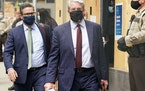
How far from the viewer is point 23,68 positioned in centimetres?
645

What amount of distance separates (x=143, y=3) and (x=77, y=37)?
1064 mm

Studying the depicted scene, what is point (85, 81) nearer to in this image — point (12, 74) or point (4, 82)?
point (12, 74)

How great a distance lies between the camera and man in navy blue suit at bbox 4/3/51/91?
644cm

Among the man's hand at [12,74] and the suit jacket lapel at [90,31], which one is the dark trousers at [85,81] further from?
the man's hand at [12,74]

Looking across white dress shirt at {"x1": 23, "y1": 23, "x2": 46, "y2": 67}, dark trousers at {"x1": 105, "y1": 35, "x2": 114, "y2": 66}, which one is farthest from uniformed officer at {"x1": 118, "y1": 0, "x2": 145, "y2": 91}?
dark trousers at {"x1": 105, "y1": 35, "x2": 114, "y2": 66}

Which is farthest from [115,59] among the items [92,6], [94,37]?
[94,37]

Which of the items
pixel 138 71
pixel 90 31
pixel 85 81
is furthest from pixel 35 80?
pixel 138 71

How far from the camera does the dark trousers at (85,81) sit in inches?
218

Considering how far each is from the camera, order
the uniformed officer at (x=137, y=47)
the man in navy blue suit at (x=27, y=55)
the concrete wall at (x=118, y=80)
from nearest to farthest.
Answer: the uniformed officer at (x=137, y=47) → the man in navy blue suit at (x=27, y=55) → the concrete wall at (x=118, y=80)

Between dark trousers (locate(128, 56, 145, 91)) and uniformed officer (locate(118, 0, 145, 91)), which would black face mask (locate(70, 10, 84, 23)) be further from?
dark trousers (locate(128, 56, 145, 91))

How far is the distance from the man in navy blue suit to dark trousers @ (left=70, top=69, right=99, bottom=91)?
3.23ft

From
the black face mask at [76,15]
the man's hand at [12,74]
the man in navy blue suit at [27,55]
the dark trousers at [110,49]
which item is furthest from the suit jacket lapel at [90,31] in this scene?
the dark trousers at [110,49]

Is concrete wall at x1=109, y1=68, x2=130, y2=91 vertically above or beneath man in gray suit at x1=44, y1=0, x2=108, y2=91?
beneath

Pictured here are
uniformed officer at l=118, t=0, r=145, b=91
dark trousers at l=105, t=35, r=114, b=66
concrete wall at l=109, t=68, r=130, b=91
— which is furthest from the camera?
dark trousers at l=105, t=35, r=114, b=66
